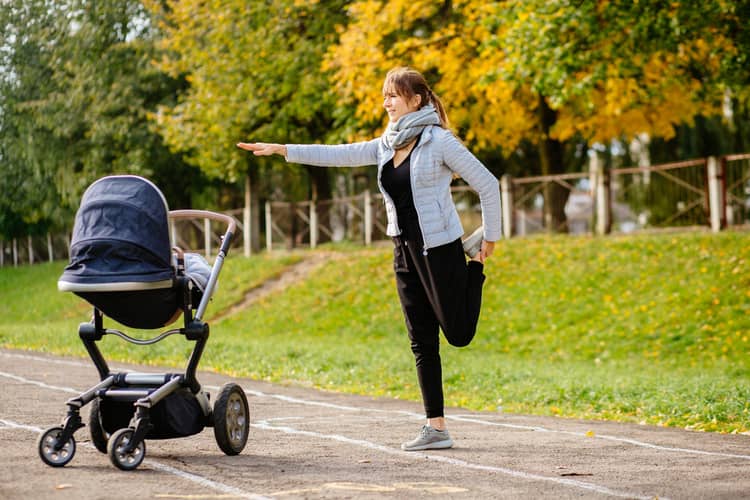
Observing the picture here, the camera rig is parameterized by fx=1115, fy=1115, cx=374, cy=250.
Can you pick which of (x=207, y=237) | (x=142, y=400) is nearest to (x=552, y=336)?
(x=142, y=400)

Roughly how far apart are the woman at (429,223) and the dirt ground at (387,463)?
27.2 inches

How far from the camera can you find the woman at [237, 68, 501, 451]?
266 inches

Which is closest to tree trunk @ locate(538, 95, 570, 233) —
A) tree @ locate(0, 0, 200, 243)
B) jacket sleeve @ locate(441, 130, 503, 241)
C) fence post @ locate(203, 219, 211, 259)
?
fence post @ locate(203, 219, 211, 259)

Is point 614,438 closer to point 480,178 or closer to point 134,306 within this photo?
point 480,178

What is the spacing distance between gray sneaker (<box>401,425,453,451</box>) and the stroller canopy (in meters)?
1.88

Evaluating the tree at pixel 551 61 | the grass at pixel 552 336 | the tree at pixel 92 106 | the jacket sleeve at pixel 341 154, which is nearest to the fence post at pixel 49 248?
the tree at pixel 92 106

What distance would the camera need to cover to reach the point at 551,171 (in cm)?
2769

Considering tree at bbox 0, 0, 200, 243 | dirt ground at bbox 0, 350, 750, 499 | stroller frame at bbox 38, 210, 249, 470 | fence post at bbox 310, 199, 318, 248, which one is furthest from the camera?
tree at bbox 0, 0, 200, 243

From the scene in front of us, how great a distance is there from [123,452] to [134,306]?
2.76ft

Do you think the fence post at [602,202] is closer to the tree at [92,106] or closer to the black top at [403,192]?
the tree at [92,106]

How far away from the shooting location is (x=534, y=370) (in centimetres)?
1455

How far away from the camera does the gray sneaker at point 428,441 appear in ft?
22.9

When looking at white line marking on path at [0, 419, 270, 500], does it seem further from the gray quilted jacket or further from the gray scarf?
the gray scarf

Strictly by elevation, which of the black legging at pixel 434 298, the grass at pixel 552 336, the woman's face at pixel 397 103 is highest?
the woman's face at pixel 397 103
